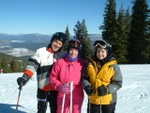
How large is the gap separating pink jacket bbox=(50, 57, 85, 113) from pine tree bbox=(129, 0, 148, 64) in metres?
28.4

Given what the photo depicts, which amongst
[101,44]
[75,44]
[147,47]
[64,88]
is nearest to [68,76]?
[64,88]

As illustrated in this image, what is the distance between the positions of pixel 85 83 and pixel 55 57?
99 centimetres

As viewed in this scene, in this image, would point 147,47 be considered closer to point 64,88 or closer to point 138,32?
point 138,32

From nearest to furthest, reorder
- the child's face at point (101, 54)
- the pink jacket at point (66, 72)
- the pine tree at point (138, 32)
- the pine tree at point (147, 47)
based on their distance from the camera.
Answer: the child's face at point (101, 54) < the pink jacket at point (66, 72) < the pine tree at point (147, 47) < the pine tree at point (138, 32)

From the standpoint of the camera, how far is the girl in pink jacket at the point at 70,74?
5078mm

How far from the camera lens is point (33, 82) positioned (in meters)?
12.8

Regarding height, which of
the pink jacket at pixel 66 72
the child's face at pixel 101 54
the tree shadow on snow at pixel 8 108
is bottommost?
the tree shadow on snow at pixel 8 108

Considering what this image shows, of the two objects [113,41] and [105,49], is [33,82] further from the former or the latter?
[113,41]

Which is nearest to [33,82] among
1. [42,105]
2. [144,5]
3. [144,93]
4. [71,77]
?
[144,93]

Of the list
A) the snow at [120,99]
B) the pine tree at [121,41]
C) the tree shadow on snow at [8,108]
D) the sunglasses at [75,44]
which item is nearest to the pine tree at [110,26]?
the pine tree at [121,41]

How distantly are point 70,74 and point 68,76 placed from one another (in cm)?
5

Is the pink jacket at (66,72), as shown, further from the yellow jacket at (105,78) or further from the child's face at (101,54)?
the child's face at (101,54)

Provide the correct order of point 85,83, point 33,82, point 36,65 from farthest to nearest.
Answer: point 33,82, point 36,65, point 85,83

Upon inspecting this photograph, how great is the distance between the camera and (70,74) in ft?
16.6
